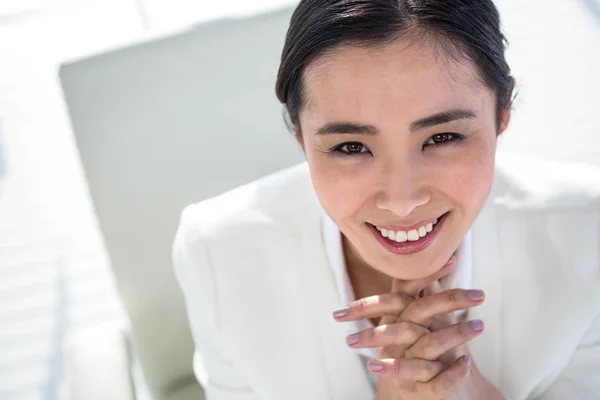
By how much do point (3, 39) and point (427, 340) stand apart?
359 cm

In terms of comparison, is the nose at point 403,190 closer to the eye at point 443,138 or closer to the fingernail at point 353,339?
the eye at point 443,138

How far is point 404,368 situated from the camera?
4.34 feet

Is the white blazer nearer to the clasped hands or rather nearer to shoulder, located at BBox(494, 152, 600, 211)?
shoulder, located at BBox(494, 152, 600, 211)

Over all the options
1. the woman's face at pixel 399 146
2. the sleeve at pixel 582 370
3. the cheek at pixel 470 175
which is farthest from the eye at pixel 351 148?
the sleeve at pixel 582 370

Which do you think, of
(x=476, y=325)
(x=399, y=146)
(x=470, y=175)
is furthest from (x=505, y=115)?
(x=476, y=325)

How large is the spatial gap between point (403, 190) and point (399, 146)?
0.08 meters

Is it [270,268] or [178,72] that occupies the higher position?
[178,72]

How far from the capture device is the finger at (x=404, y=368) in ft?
4.35

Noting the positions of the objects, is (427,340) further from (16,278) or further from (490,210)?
(16,278)

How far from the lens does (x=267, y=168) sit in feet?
5.56

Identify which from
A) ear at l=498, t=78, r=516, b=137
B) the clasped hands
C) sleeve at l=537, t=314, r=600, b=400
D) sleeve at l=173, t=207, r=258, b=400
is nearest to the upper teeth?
the clasped hands

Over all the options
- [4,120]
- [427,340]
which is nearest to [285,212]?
[427,340]

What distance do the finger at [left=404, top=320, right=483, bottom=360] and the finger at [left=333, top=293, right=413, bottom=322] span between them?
80mm

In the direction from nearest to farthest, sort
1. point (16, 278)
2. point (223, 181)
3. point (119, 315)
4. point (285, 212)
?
point (285, 212)
point (223, 181)
point (119, 315)
point (16, 278)
